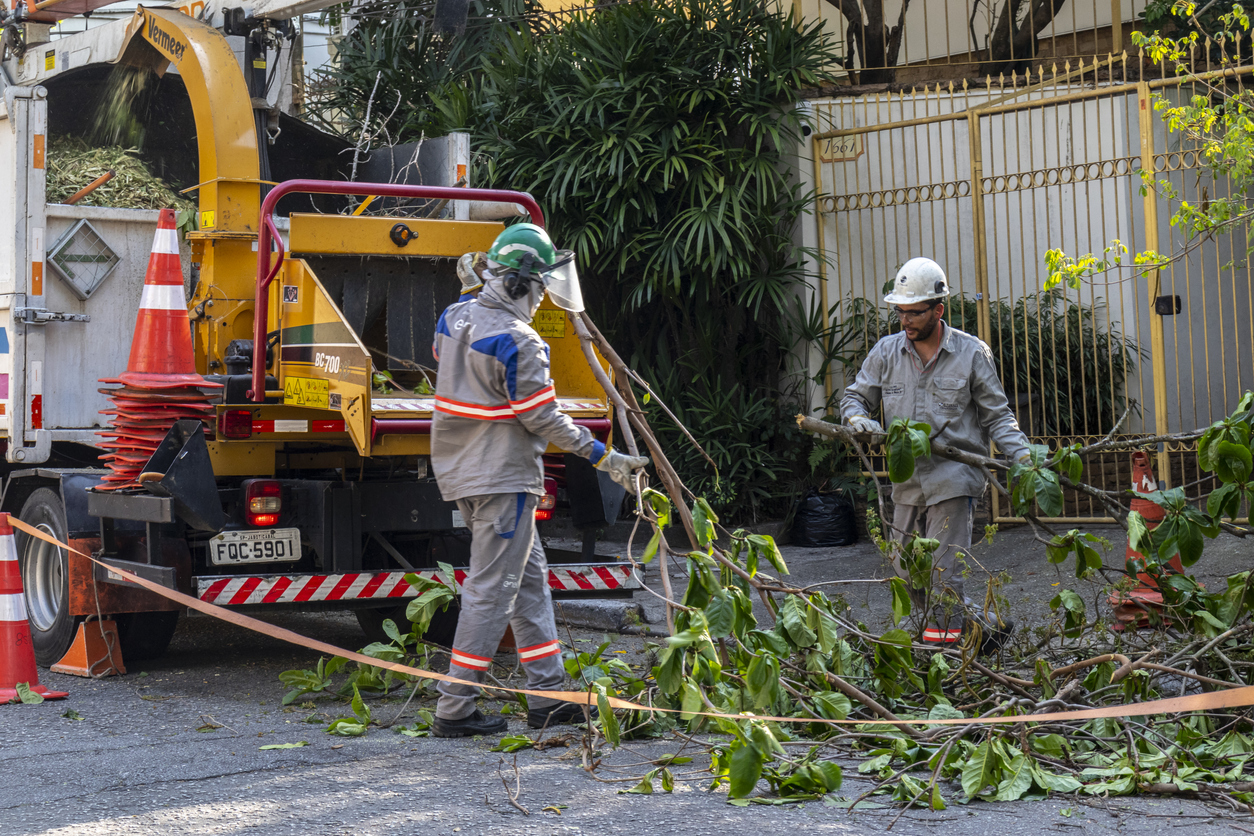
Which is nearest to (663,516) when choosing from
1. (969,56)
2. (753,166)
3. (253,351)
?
(253,351)

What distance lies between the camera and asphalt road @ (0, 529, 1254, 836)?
12.2ft

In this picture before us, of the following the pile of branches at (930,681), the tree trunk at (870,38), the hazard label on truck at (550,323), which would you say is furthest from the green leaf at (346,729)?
the tree trunk at (870,38)

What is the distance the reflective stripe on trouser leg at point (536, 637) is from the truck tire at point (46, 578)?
8.10 feet

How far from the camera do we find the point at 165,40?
6.95 m

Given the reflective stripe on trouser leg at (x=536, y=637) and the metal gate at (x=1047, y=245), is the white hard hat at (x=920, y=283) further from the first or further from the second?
the metal gate at (x=1047, y=245)

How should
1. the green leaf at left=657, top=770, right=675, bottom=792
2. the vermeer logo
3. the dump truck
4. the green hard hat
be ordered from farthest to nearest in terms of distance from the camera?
the vermeer logo, the dump truck, the green hard hat, the green leaf at left=657, top=770, right=675, bottom=792

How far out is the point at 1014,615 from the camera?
6992 mm

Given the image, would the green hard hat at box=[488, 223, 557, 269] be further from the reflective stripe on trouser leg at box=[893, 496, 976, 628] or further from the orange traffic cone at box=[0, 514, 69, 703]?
the orange traffic cone at box=[0, 514, 69, 703]

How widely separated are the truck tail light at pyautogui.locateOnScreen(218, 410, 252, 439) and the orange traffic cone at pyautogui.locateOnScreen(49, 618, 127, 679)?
1.11 meters

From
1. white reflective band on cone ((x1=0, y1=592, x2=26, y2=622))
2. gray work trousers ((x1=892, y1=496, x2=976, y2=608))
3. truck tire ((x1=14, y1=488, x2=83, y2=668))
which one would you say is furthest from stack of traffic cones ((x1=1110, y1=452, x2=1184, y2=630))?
truck tire ((x1=14, y1=488, x2=83, y2=668))

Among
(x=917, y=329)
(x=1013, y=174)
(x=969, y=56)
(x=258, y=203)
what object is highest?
(x=969, y=56)

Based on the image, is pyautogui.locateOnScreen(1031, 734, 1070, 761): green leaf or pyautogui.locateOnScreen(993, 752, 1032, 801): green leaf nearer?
pyautogui.locateOnScreen(993, 752, 1032, 801): green leaf

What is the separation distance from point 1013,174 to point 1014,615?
12.0 ft

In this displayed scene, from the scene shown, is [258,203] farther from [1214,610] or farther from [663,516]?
[1214,610]
